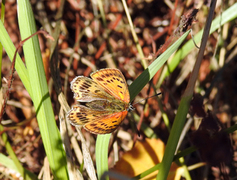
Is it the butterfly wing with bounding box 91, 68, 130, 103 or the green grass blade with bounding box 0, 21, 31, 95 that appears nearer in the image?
the green grass blade with bounding box 0, 21, 31, 95

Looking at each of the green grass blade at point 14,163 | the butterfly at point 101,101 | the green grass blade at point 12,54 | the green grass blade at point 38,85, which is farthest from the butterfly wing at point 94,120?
the green grass blade at point 14,163

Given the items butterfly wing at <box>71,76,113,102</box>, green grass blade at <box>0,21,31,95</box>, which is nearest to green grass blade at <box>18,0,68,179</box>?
green grass blade at <box>0,21,31,95</box>

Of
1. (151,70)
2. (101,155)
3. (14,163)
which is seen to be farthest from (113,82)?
(14,163)

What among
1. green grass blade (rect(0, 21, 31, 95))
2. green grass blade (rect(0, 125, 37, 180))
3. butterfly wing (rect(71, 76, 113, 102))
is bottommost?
green grass blade (rect(0, 125, 37, 180))

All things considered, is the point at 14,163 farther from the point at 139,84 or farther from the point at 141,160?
the point at 139,84

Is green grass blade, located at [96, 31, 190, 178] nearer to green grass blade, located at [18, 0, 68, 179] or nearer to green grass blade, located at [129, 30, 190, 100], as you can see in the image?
green grass blade, located at [129, 30, 190, 100]

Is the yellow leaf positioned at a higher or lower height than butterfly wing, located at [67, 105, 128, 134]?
lower

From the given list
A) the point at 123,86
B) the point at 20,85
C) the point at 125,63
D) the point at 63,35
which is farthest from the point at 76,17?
the point at 123,86

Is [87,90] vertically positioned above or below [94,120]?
above

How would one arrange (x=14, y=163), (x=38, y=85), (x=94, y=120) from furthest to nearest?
(x=14, y=163)
(x=94, y=120)
(x=38, y=85)
